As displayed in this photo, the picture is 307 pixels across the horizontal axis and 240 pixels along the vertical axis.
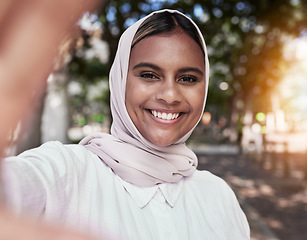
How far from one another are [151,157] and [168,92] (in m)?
0.36

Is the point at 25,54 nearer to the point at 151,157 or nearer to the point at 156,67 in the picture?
the point at 156,67

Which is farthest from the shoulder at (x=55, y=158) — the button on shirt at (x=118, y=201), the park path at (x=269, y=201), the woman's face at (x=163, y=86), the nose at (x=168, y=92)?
the park path at (x=269, y=201)

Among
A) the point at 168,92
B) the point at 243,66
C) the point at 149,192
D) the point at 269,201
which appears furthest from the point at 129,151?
the point at 243,66

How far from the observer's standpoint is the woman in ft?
4.49

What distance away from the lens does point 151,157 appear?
1.67 m

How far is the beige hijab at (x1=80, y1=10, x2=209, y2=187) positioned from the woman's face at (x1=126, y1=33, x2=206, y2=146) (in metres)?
0.05

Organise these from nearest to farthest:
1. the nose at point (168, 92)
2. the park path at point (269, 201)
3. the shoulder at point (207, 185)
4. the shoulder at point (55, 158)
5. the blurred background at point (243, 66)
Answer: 1. the shoulder at point (55, 158)
2. the nose at point (168, 92)
3. the shoulder at point (207, 185)
4. the blurred background at point (243, 66)
5. the park path at point (269, 201)

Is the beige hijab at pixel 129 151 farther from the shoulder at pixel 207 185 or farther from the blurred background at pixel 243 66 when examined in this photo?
the blurred background at pixel 243 66

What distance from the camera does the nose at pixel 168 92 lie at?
1498 mm

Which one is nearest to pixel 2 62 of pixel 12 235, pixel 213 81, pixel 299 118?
pixel 12 235

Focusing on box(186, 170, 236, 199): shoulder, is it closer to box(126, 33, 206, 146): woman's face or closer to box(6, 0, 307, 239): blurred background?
box(126, 33, 206, 146): woman's face

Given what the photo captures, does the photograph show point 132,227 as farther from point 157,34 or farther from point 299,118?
point 299,118

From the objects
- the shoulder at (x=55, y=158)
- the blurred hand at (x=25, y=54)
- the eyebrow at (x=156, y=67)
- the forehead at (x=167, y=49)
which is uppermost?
the forehead at (x=167, y=49)

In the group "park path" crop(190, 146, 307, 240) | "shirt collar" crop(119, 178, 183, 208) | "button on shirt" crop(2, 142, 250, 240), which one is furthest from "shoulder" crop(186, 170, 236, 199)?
"park path" crop(190, 146, 307, 240)
